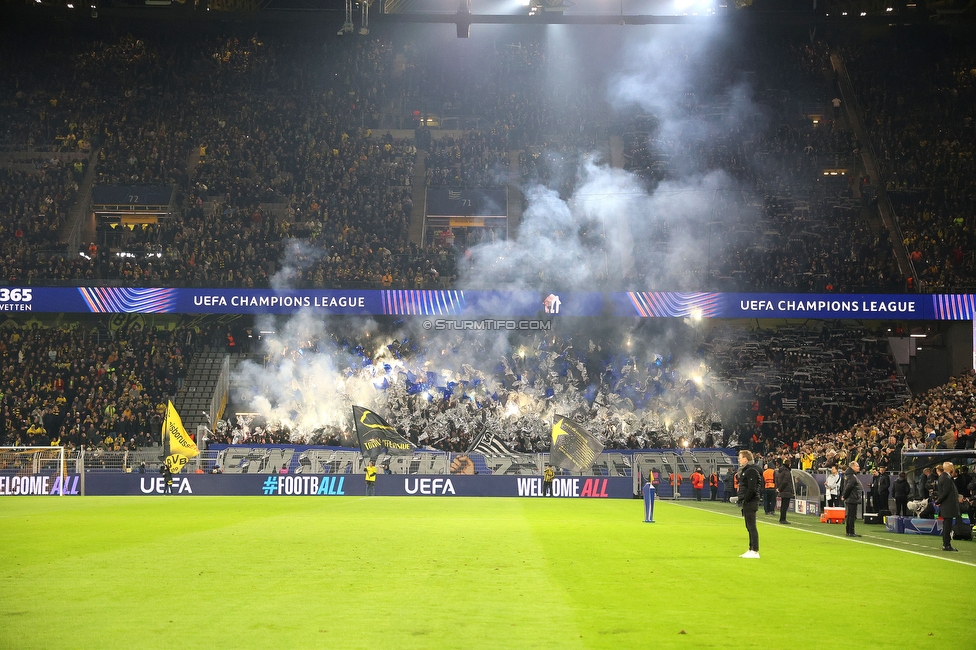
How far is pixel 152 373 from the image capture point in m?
45.8

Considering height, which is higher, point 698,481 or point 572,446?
point 572,446

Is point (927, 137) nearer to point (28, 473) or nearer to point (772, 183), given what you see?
point (772, 183)

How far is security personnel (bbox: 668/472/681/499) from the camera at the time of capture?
41.3 metres

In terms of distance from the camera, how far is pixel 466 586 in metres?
11.9

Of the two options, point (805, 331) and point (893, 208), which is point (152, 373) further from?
point (893, 208)

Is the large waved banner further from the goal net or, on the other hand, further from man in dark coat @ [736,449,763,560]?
man in dark coat @ [736,449,763,560]

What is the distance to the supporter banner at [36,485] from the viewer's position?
124 ft

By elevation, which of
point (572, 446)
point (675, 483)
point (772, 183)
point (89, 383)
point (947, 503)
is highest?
point (772, 183)

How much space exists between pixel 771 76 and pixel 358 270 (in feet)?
95.1

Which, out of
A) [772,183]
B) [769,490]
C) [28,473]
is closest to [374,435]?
[28,473]

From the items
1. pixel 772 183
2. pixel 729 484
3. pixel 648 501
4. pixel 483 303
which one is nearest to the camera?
pixel 648 501

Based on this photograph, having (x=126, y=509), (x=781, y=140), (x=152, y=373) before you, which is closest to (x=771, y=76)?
(x=781, y=140)

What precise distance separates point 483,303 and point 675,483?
1223 centimetres

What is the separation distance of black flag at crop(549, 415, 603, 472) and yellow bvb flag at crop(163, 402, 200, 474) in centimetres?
1429
